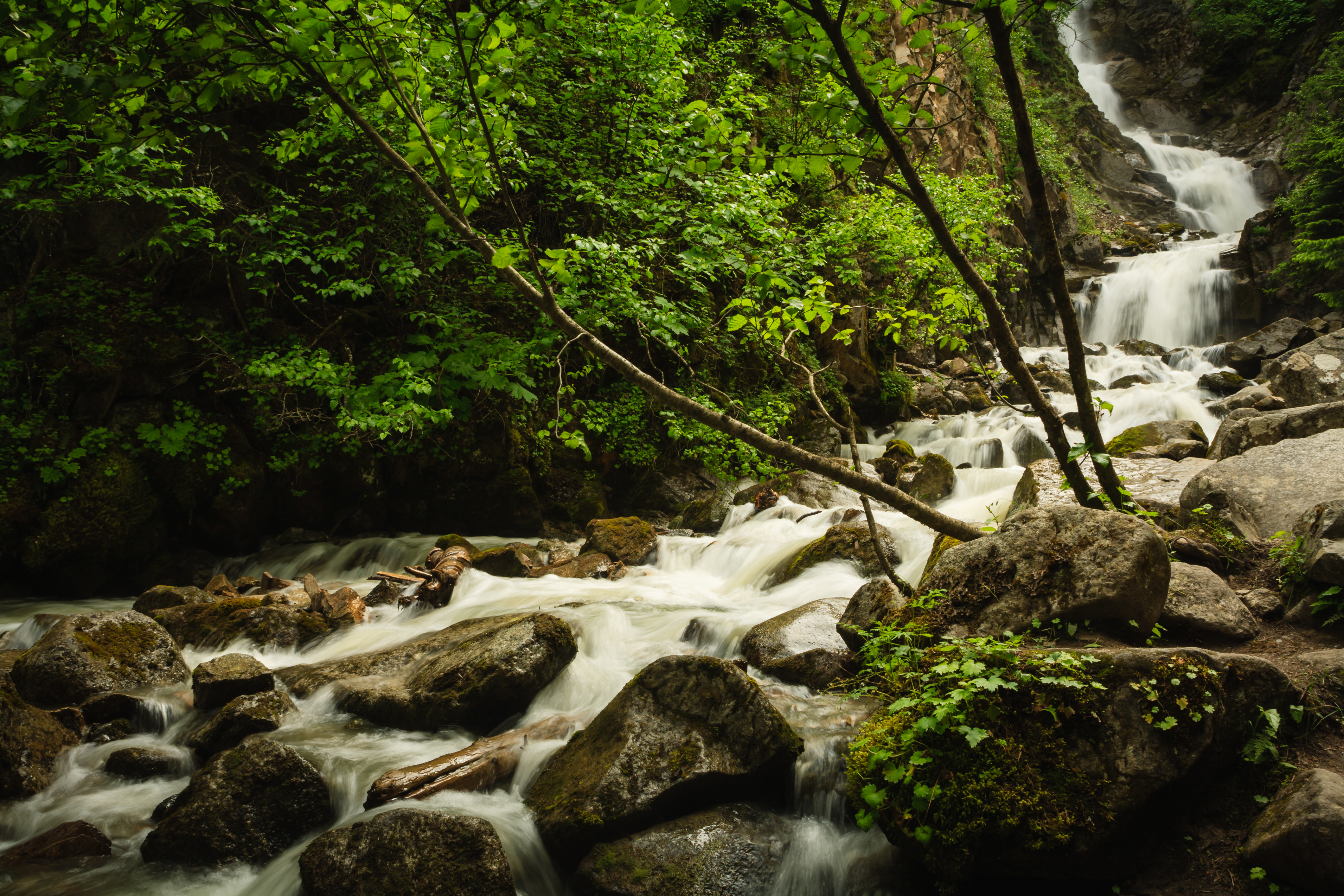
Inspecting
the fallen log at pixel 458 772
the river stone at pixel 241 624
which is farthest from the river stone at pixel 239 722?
the river stone at pixel 241 624

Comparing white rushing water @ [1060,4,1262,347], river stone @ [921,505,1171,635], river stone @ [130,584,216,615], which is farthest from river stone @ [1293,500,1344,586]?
white rushing water @ [1060,4,1262,347]

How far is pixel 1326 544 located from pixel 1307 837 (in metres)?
2.10

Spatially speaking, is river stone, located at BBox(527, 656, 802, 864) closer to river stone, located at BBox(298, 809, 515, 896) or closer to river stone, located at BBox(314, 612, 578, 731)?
river stone, located at BBox(298, 809, 515, 896)

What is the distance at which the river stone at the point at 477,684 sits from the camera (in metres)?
4.73

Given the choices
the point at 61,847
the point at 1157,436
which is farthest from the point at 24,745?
the point at 1157,436

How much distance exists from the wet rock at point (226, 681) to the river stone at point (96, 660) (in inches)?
22.2

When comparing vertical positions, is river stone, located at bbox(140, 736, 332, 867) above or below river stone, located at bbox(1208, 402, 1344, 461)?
below

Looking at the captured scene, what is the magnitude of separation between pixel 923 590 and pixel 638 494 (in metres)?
8.23

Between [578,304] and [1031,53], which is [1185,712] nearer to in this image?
[578,304]

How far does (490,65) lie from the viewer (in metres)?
3.01

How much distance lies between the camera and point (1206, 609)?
3613 millimetres

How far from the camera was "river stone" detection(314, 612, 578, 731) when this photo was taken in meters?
4.73

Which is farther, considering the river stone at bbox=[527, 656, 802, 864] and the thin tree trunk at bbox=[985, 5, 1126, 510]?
the river stone at bbox=[527, 656, 802, 864]

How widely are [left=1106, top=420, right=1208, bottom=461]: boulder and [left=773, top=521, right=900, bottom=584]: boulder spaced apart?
3.24 metres
